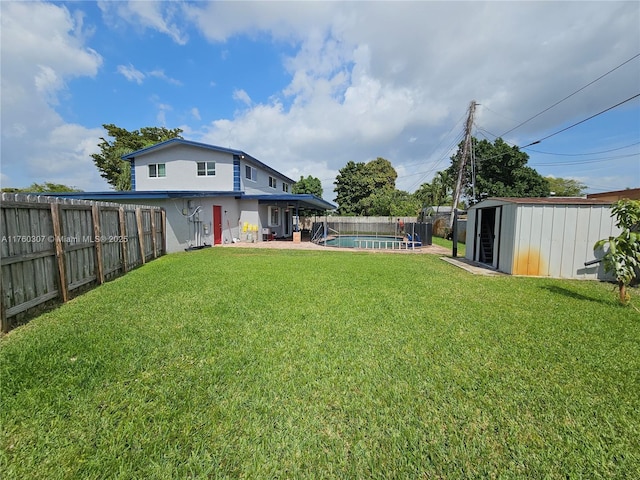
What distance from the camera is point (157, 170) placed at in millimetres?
18953

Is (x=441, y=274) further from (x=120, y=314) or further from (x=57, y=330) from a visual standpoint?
(x=57, y=330)

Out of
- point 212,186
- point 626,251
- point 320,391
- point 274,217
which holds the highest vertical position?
point 212,186

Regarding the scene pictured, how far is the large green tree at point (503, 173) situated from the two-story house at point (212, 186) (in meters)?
20.9

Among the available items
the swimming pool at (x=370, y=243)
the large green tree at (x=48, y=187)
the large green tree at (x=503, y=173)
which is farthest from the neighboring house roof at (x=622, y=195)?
the large green tree at (x=48, y=187)

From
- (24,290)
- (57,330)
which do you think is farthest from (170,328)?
(24,290)

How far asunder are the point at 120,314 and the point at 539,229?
10.2m

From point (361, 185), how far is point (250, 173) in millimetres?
21608

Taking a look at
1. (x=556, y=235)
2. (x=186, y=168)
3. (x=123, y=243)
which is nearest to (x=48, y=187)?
(x=186, y=168)

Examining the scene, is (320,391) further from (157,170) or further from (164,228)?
(157,170)

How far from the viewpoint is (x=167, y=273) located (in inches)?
310

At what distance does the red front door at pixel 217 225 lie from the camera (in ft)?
52.1

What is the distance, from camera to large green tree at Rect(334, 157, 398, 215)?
Answer: 124 feet

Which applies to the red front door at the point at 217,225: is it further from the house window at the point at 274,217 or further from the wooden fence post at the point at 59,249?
the wooden fence post at the point at 59,249

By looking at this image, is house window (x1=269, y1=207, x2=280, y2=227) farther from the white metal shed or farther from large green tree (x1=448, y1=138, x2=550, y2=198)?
large green tree (x1=448, y1=138, x2=550, y2=198)
